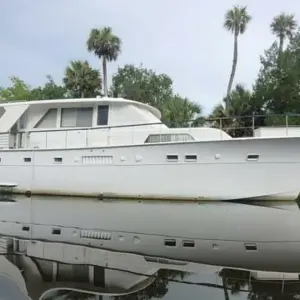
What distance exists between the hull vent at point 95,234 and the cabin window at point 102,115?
7138 millimetres

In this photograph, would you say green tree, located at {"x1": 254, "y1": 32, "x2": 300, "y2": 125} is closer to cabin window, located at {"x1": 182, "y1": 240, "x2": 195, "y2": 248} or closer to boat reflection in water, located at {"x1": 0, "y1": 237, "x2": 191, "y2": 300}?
cabin window, located at {"x1": 182, "y1": 240, "x2": 195, "y2": 248}

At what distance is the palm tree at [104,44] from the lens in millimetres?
36781

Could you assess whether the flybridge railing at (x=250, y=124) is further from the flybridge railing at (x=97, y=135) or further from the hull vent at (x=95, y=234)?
the hull vent at (x=95, y=234)

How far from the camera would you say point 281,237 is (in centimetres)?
884

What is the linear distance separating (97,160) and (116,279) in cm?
987

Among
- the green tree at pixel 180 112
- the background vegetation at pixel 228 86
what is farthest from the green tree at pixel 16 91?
the green tree at pixel 180 112

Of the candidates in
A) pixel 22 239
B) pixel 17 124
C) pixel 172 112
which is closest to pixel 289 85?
pixel 172 112

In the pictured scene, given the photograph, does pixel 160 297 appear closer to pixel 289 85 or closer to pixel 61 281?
pixel 61 281

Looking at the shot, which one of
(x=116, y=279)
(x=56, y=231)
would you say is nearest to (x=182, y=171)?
(x=56, y=231)

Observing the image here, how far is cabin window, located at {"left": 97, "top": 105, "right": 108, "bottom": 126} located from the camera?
1620 cm

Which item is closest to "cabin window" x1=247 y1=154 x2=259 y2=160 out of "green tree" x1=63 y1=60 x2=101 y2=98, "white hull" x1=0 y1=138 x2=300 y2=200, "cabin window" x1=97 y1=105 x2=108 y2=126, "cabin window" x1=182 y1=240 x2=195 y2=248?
"white hull" x1=0 y1=138 x2=300 y2=200

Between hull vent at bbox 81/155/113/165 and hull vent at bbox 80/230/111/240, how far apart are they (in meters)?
5.81

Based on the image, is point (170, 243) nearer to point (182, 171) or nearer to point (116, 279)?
point (116, 279)

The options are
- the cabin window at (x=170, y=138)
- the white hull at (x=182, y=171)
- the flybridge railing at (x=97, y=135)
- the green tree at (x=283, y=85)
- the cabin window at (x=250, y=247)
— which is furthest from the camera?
the green tree at (x=283, y=85)
